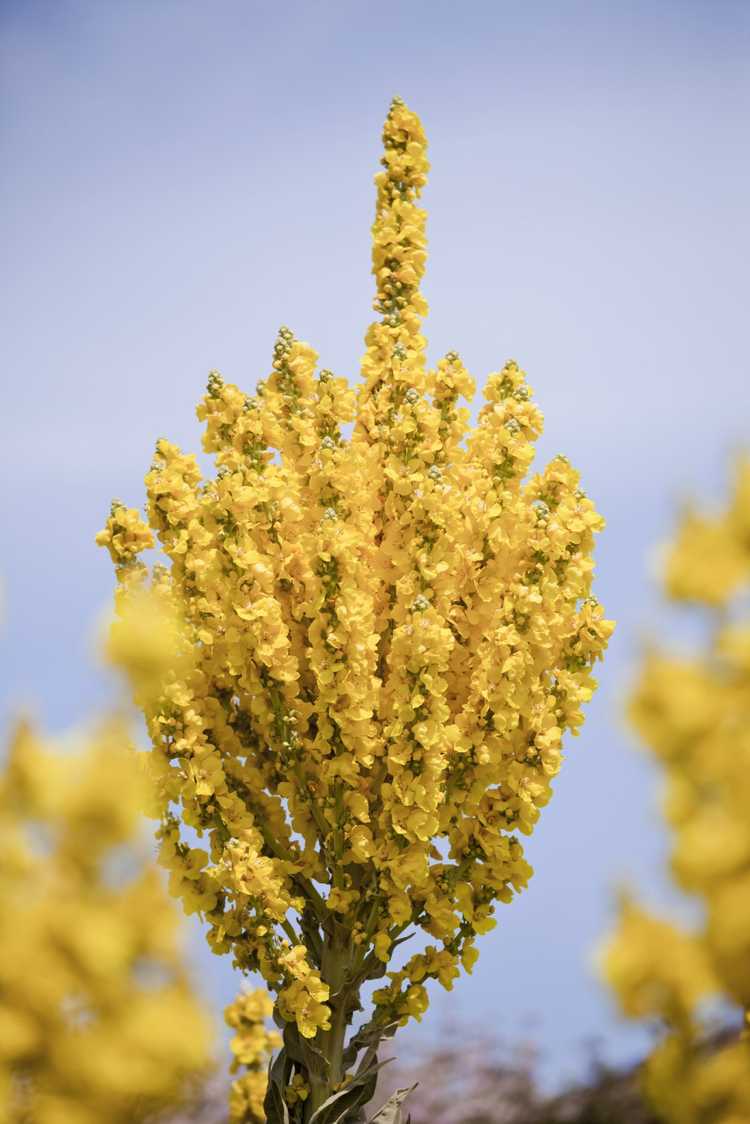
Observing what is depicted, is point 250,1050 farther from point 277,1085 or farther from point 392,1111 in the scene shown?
point 392,1111

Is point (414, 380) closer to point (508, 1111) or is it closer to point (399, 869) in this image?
point (399, 869)

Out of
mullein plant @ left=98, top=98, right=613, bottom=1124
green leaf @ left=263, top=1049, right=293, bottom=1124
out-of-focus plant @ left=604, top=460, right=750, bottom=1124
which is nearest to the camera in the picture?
out-of-focus plant @ left=604, top=460, right=750, bottom=1124

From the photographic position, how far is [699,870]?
111 cm

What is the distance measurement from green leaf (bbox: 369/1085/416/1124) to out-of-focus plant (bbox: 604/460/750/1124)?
1484 mm

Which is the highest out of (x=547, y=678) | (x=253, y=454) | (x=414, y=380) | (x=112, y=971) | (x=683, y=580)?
(x=414, y=380)

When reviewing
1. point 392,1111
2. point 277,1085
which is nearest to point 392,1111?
point 392,1111

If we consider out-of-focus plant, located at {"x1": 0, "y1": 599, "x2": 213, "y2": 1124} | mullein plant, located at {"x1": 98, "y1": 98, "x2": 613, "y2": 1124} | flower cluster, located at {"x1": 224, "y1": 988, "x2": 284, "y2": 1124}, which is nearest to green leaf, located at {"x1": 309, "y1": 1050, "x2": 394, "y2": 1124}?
mullein plant, located at {"x1": 98, "y1": 98, "x2": 613, "y2": 1124}

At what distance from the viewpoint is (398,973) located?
2627 millimetres

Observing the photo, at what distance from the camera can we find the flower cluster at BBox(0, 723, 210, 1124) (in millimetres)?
1185

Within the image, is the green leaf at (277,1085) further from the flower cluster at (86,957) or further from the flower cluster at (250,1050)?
the flower cluster at (86,957)

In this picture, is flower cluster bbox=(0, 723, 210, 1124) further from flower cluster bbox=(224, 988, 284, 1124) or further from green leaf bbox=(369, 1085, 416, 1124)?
flower cluster bbox=(224, 988, 284, 1124)

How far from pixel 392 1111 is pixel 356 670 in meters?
0.91

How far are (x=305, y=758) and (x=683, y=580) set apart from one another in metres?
1.45

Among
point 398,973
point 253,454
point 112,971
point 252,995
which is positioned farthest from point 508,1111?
point 112,971
